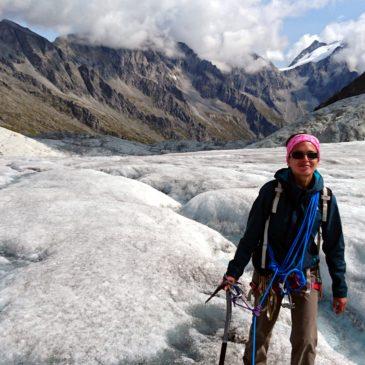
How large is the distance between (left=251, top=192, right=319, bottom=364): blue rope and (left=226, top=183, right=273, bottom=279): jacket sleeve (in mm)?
356

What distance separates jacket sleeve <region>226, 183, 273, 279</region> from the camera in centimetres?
788

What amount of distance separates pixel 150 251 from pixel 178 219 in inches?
139

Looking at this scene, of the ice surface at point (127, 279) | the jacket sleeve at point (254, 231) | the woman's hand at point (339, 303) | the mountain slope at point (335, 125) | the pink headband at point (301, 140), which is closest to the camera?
the pink headband at point (301, 140)

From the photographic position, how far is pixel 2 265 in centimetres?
1212

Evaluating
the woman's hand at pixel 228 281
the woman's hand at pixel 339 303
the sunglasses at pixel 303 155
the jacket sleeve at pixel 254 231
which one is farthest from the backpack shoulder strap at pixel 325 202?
the woman's hand at pixel 228 281

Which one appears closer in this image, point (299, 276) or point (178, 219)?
point (299, 276)

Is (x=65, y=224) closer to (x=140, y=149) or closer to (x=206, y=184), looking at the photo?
(x=206, y=184)

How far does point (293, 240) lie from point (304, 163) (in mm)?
1426

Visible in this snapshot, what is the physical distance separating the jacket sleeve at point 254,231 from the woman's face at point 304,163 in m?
0.62

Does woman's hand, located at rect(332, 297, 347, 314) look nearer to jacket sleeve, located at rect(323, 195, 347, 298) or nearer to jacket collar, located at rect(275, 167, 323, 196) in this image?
jacket sleeve, located at rect(323, 195, 347, 298)

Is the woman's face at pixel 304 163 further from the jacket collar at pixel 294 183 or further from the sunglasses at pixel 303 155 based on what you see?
the jacket collar at pixel 294 183

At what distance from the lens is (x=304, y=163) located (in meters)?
7.59

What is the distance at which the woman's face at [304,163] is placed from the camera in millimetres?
7590

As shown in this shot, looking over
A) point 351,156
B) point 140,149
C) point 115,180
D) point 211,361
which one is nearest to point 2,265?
point 211,361
